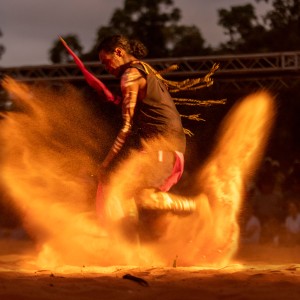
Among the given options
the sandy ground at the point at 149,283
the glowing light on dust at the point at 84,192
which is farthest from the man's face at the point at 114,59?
the sandy ground at the point at 149,283

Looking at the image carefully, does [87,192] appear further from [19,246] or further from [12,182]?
[19,246]

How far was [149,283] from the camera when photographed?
13.5ft

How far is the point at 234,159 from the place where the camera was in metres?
6.23

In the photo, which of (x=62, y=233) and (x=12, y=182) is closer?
(x=62, y=233)

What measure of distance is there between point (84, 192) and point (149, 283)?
288 cm

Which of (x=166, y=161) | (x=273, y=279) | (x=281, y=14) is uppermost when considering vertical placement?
(x=281, y=14)

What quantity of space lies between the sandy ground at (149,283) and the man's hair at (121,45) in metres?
1.87

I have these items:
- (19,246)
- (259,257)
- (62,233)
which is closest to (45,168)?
(62,233)

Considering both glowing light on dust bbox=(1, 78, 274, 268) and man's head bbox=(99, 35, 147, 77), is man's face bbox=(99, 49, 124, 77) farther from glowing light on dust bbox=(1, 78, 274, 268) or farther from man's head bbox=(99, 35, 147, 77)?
glowing light on dust bbox=(1, 78, 274, 268)

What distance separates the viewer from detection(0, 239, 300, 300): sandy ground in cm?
369

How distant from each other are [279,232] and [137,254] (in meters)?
4.14

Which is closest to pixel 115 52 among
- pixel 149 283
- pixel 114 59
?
pixel 114 59

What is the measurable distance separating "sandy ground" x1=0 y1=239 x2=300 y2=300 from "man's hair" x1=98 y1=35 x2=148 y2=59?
1.87 m

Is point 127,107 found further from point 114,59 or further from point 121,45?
point 121,45
